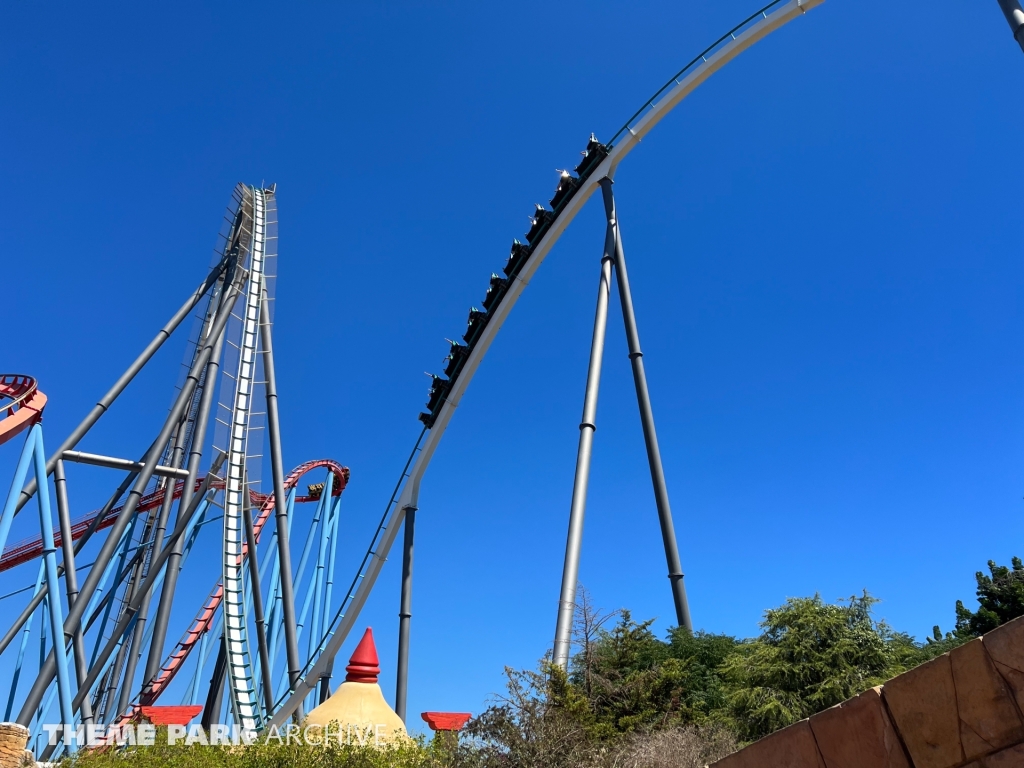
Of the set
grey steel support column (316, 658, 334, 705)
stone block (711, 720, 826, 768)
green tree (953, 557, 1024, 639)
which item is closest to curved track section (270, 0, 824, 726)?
grey steel support column (316, 658, 334, 705)

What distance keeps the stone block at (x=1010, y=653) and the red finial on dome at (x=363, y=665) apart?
6347 millimetres

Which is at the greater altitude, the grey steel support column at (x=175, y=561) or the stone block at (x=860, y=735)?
the grey steel support column at (x=175, y=561)

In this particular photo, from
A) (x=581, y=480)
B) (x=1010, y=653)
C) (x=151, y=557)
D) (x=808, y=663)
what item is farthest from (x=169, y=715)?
(x=1010, y=653)

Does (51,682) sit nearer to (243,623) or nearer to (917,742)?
(243,623)

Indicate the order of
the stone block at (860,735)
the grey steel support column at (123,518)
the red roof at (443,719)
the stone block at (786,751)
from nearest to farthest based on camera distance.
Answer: the stone block at (860,735) → the stone block at (786,751) → the red roof at (443,719) → the grey steel support column at (123,518)

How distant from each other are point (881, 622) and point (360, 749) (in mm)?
5774

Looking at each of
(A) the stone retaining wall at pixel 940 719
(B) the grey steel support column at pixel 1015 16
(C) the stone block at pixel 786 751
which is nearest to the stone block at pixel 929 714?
(A) the stone retaining wall at pixel 940 719

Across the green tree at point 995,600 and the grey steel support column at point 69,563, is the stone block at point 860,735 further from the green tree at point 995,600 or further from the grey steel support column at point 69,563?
the green tree at point 995,600

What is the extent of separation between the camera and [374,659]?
8016 mm

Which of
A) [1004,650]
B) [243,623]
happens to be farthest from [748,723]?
[243,623]

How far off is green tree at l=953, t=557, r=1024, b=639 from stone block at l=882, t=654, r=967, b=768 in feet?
54.4

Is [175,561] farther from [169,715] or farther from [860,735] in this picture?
[860,735]

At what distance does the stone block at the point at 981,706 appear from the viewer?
2760 millimetres

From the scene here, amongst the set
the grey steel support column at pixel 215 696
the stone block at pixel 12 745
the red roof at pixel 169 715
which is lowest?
the stone block at pixel 12 745
